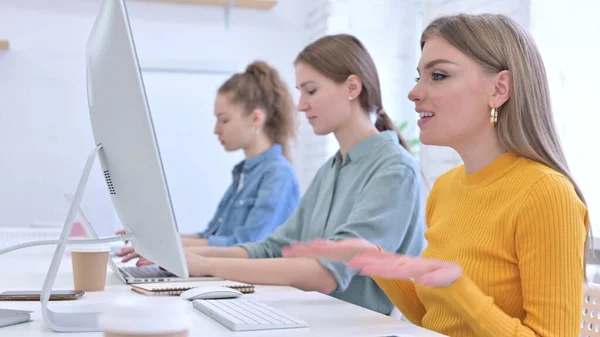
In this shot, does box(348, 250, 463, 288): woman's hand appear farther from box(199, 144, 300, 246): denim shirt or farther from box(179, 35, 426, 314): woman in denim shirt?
box(199, 144, 300, 246): denim shirt

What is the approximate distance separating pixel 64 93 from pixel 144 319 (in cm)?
317

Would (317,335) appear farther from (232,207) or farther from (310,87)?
(232,207)

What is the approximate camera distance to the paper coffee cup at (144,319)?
75cm

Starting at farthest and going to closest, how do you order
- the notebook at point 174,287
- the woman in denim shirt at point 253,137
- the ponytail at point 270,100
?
1. the ponytail at point 270,100
2. the woman in denim shirt at point 253,137
3. the notebook at point 174,287

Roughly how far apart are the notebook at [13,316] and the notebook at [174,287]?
1.02 ft

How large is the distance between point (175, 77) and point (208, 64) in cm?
20

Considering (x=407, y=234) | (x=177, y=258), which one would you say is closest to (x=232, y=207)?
(x=407, y=234)

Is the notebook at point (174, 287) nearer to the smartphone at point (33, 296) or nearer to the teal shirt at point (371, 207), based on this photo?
the smartphone at point (33, 296)

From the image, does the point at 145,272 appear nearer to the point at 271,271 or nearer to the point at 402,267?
the point at 271,271

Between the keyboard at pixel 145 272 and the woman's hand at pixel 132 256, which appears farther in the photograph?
the woman's hand at pixel 132 256

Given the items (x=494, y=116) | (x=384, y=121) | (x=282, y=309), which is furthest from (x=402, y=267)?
(x=384, y=121)

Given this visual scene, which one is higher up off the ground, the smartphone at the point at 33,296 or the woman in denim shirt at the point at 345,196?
the woman in denim shirt at the point at 345,196

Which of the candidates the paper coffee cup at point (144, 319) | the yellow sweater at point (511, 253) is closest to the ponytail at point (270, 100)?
the yellow sweater at point (511, 253)

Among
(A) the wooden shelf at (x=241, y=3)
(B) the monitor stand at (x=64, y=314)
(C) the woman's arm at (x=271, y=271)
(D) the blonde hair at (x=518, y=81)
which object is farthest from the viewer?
(A) the wooden shelf at (x=241, y=3)
